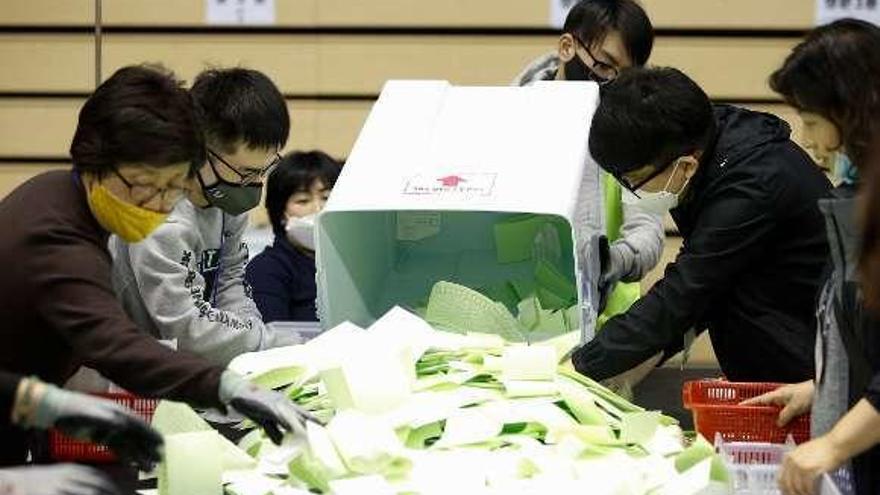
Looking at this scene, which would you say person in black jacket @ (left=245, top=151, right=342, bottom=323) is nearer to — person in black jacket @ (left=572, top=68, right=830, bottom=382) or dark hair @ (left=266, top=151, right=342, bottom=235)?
dark hair @ (left=266, top=151, right=342, bottom=235)

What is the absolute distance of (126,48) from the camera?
577cm

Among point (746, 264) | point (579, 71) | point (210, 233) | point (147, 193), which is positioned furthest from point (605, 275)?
point (147, 193)

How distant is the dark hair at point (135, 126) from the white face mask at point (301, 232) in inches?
60.9

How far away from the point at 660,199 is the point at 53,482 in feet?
4.69

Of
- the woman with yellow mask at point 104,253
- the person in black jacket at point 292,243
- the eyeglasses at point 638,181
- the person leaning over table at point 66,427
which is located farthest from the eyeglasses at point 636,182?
the person leaning over table at point 66,427

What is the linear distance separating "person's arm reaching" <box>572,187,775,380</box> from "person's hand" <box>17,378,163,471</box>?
3.32ft

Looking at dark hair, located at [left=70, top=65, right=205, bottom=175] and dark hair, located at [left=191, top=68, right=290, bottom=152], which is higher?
dark hair, located at [left=70, top=65, right=205, bottom=175]

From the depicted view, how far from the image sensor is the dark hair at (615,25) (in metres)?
4.01

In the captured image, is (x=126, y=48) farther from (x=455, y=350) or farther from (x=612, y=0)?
(x=455, y=350)

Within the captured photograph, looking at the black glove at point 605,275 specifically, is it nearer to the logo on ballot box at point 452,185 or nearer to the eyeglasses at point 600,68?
the logo on ballot box at point 452,185

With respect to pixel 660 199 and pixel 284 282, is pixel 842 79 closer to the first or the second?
pixel 660 199

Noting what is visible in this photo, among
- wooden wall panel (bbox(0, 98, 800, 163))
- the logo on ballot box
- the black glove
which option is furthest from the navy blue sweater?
wooden wall panel (bbox(0, 98, 800, 163))

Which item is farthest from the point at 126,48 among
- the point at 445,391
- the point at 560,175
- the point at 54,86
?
the point at 445,391

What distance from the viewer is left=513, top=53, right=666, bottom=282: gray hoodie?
3383 mm
